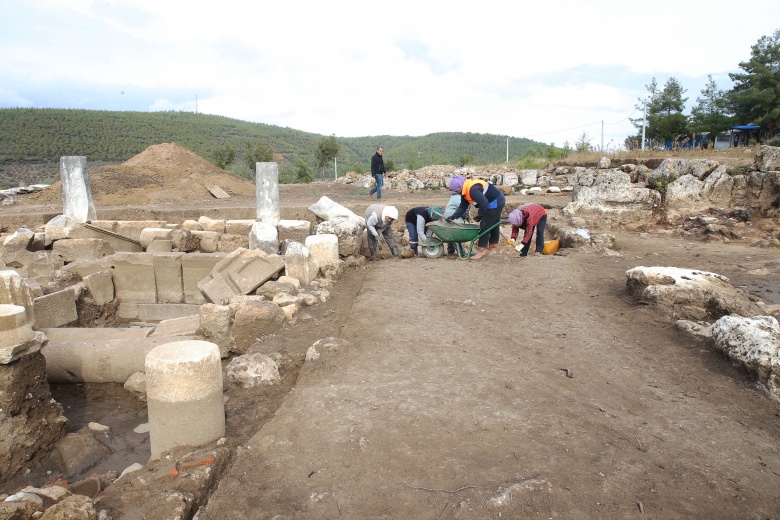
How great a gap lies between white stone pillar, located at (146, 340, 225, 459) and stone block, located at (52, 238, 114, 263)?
30.2 ft

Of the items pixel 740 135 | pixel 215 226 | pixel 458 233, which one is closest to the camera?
pixel 458 233

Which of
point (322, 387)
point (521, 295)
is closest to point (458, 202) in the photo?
point (521, 295)

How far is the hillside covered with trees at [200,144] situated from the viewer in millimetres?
40531

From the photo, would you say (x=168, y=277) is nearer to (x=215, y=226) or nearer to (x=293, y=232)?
(x=215, y=226)

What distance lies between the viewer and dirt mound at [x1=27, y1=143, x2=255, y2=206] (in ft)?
61.0

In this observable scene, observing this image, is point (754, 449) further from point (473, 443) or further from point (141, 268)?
point (141, 268)

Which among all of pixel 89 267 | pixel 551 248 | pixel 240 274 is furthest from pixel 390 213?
pixel 89 267

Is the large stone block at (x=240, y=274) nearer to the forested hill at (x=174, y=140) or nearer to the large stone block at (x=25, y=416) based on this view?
the large stone block at (x=25, y=416)

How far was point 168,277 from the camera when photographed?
33.3 feet

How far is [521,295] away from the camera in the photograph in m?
7.03

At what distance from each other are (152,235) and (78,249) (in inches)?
66.6

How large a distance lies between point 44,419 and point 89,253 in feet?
25.8

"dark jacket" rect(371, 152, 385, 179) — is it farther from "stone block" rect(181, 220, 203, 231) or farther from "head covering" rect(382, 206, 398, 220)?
"head covering" rect(382, 206, 398, 220)

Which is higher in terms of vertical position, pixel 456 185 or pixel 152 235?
pixel 456 185
